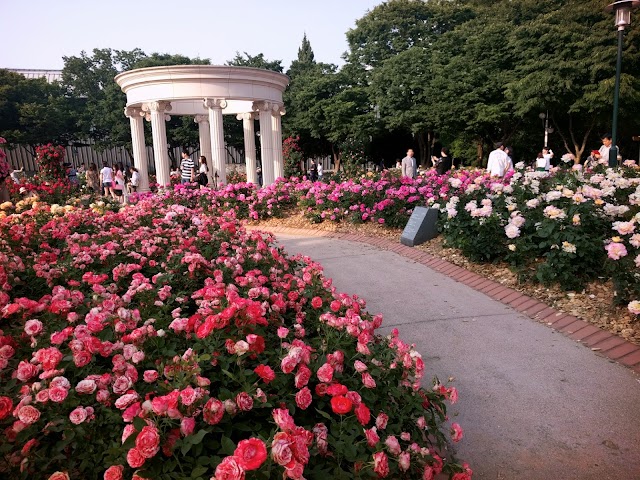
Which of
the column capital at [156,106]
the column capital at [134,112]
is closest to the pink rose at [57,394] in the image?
the column capital at [156,106]

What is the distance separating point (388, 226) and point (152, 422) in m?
7.59

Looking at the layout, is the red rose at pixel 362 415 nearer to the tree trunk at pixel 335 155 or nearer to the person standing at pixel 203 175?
the person standing at pixel 203 175

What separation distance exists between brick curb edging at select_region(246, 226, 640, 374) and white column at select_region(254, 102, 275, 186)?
9.37 meters

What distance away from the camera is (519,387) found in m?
3.23

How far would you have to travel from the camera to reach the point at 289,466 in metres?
1.44

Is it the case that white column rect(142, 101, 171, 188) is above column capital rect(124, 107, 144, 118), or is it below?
below

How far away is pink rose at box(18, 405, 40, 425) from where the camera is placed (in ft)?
5.51

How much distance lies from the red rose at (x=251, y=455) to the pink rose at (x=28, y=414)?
0.84 m

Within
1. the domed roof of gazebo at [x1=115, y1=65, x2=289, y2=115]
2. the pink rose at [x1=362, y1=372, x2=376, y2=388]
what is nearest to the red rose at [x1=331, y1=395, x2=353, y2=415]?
the pink rose at [x1=362, y1=372, x2=376, y2=388]

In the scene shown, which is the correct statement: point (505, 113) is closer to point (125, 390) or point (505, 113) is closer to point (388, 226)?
point (388, 226)

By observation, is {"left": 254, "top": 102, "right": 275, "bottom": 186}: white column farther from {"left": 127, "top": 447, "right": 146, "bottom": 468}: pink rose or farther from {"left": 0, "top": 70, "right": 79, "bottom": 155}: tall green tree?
{"left": 0, "top": 70, "right": 79, "bottom": 155}: tall green tree

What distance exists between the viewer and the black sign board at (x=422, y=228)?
24.3ft

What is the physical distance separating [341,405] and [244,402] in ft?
1.19

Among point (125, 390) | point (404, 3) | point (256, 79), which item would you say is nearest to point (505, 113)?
point (404, 3)
